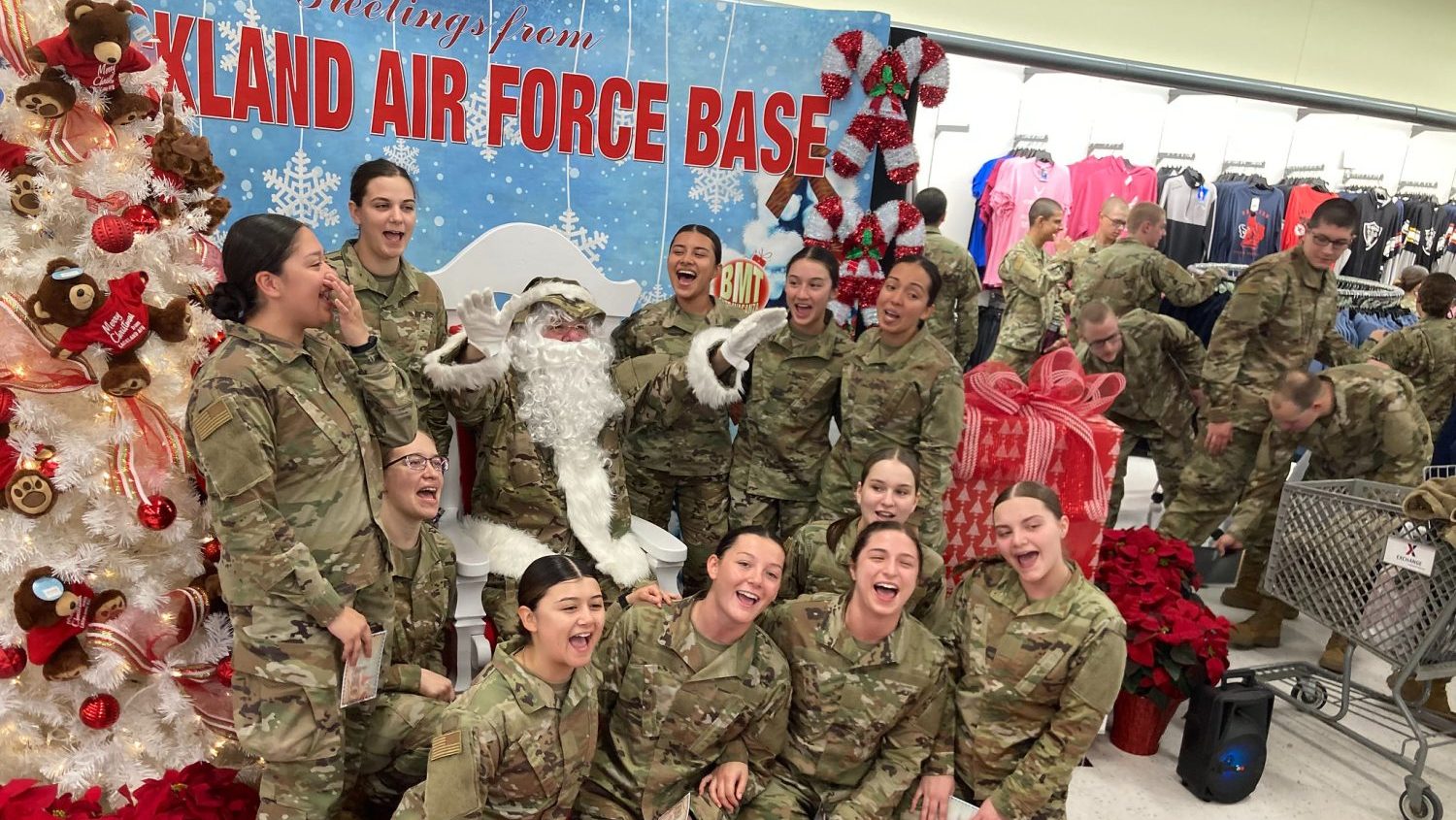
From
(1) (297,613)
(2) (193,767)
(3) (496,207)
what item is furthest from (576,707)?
(3) (496,207)

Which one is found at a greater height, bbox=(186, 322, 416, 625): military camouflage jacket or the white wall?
the white wall

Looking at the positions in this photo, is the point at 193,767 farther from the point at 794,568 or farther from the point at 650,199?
the point at 650,199

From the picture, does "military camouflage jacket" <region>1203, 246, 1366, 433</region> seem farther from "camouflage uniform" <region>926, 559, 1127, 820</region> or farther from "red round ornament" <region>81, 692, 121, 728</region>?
"red round ornament" <region>81, 692, 121, 728</region>

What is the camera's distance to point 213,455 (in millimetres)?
1865

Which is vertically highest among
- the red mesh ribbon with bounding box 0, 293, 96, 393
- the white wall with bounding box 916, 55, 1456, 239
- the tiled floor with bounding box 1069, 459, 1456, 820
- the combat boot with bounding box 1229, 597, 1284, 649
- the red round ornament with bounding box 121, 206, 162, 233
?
the white wall with bounding box 916, 55, 1456, 239

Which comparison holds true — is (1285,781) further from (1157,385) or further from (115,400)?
(115,400)

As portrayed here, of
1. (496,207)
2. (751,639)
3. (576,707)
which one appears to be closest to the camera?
(576,707)

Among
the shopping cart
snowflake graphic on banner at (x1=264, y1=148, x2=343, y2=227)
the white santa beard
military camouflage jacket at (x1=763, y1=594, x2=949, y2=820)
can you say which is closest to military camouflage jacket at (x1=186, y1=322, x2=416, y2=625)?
the white santa beard

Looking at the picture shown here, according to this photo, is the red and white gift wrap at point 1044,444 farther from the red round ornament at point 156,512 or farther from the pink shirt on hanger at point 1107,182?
the pink shirt on hanger at point 1107,182

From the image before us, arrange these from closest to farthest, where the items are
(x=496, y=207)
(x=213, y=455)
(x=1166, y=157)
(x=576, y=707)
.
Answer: (x=213, y=455) → (x=576, y=707) → (x=496, y=207) → (x=1166, y=157)

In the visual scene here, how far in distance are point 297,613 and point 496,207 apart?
7.78ft

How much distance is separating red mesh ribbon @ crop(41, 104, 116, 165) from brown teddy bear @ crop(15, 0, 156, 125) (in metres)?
0.03

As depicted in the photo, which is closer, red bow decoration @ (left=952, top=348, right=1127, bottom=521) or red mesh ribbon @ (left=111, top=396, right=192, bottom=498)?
red mesh ribbon @ (left=111, top=396, right=192, bottom=498)

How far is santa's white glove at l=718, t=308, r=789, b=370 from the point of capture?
294cm
